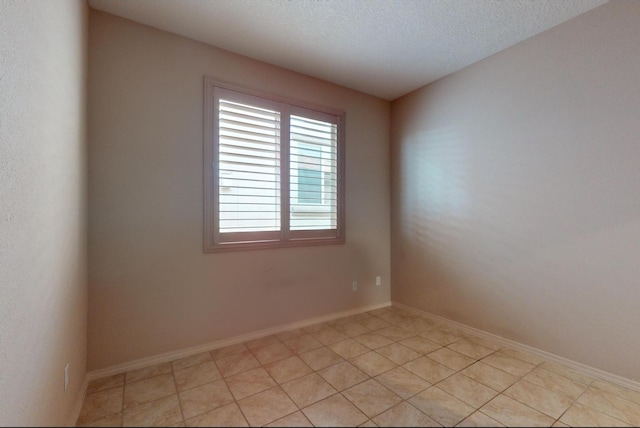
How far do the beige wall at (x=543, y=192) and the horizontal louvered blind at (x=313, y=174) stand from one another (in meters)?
1.04

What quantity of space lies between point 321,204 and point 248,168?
91 cm

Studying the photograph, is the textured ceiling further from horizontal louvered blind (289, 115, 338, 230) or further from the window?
horizontal louvered blind (289, 115, 338, 230)

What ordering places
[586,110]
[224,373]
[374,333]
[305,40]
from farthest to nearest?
1. [374,333]
2. [305,40]
3. [586,110]
4. [224,373]

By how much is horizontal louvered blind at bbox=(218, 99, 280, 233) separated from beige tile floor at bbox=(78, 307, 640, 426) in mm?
1132

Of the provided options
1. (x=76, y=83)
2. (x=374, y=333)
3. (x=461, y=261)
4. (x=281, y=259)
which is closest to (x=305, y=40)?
(x=76, y=83)

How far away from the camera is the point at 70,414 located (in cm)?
63

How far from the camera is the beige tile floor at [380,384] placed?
3.65ft

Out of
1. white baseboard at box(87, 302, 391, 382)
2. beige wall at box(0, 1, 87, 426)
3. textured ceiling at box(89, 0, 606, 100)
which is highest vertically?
textured ceiling at box(89, 0, 606, 100)

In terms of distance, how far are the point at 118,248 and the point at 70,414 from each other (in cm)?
169

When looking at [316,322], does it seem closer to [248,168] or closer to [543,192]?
[248,168]

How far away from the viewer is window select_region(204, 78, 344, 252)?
7.88ft

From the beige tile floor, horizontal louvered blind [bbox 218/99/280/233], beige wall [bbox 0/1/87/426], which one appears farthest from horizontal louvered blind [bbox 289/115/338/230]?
beige wall [bbox 0/1/87/426]

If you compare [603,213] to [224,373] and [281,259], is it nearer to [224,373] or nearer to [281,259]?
[281,259]

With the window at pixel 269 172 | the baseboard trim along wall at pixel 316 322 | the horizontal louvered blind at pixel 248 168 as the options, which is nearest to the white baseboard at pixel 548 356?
the baseboard trim along wall at pixel 316 322
